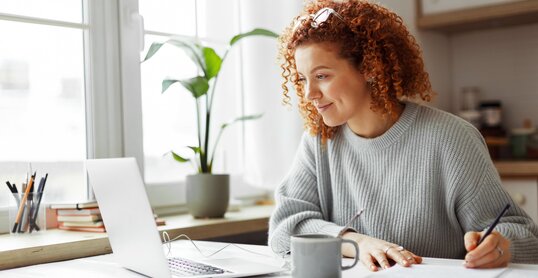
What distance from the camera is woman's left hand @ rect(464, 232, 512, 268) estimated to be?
1.26 metres

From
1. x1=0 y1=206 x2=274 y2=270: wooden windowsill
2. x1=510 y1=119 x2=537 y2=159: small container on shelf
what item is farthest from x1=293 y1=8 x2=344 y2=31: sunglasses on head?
x1=510 y1=119 x2=537 y2=159: small container on shelf

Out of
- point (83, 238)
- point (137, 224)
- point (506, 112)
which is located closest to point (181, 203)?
point (83, 238)

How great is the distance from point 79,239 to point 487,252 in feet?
3.37

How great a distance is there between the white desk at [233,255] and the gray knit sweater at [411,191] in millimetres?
131

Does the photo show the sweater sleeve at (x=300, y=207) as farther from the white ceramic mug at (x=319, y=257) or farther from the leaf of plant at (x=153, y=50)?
the leaf of plant at (x=153, y=50)

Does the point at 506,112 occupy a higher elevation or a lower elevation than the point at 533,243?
higher

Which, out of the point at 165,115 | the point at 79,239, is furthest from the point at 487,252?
the point at 165,115

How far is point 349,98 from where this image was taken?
165cm

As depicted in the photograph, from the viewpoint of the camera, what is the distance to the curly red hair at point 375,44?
1.63m

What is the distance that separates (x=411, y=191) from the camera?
1652 millimetres

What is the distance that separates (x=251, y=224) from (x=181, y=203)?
33 centimetres

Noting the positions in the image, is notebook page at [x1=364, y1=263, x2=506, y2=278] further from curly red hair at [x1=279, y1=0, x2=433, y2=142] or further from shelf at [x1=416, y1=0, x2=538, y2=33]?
shelf at [x1=416, y1=0, x2=538, y2=33]

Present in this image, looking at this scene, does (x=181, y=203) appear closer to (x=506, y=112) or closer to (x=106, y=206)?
(x=106, y=206)

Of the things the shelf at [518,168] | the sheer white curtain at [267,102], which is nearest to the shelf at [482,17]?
the shelf at [518,168]
